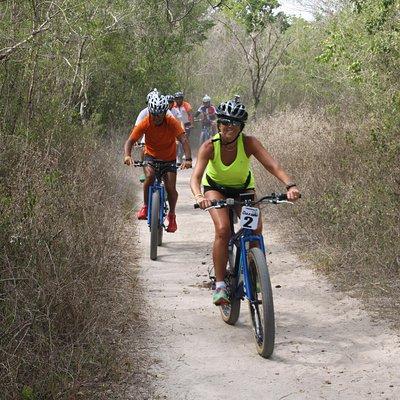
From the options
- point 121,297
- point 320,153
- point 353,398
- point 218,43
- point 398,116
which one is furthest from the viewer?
point 218,43

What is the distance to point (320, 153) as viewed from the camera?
10.2 meters

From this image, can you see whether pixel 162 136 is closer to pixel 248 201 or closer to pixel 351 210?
pixel 351 210

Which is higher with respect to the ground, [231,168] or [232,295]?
[231,168]

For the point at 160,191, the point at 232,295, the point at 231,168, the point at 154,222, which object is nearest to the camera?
the point at 232,295

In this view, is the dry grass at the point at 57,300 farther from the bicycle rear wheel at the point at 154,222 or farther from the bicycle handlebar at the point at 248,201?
the bicycle rear wheel at the point at 154,222

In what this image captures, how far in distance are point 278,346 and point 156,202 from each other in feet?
11.7

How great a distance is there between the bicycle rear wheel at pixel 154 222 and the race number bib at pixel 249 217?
3.15m

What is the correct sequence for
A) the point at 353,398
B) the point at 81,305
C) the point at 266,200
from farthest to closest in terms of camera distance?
the point at 266,200, the point at 81,305, the point at 353,398

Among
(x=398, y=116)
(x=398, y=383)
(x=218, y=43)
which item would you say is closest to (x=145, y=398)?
(x=398, y=383)

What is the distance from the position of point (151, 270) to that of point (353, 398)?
12.9ft

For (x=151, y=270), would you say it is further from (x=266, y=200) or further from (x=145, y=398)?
(x=145, y=398)

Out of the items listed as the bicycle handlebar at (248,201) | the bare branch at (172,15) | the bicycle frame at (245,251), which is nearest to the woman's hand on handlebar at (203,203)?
the bicycle handlebar at (248,201)

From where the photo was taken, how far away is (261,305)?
577 cm

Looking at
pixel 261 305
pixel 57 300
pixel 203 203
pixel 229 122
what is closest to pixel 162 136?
pixel 229 122
